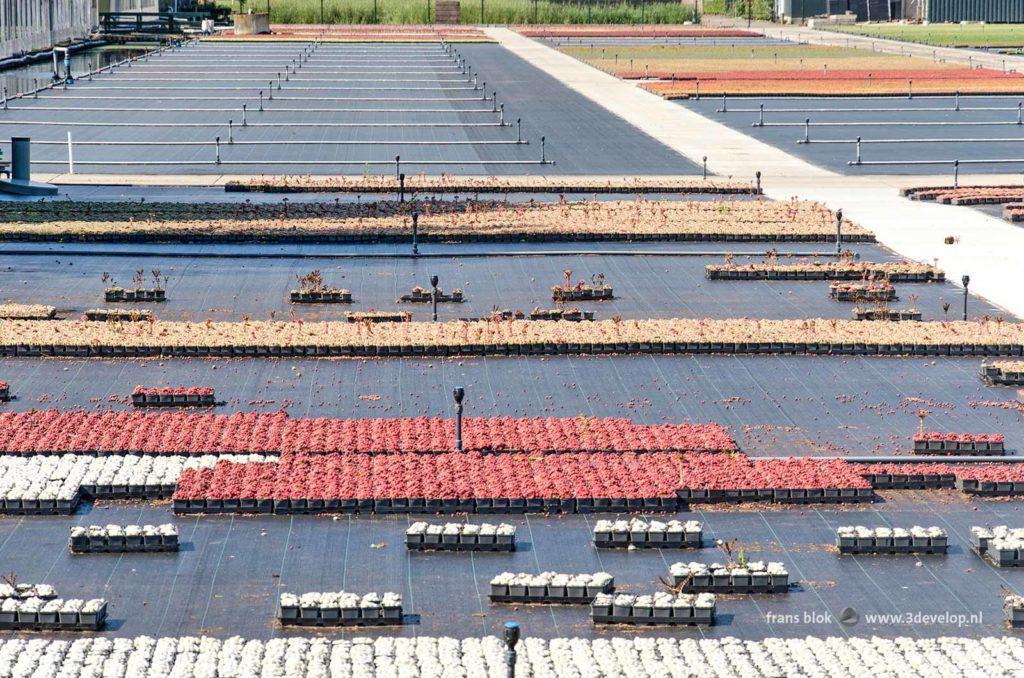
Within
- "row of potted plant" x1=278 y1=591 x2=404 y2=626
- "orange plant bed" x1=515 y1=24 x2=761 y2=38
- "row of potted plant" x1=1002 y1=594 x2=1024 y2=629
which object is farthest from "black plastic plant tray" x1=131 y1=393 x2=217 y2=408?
"orange plant bed" x1=515 y1=24 x2=761 y2=38

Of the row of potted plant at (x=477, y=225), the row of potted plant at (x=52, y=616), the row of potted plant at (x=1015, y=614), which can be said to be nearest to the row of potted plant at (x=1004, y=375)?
the row of potted plant at (x=1015, y=614)

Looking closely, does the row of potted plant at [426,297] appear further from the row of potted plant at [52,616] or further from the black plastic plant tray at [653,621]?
the row of potted plant at [52,616]

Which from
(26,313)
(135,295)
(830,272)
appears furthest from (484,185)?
(26,313)

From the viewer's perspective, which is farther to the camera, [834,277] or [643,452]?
[834,277]

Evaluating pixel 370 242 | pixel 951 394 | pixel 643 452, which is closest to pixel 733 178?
pixel 370 242

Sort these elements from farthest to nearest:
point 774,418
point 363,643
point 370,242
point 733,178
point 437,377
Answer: point 733,178 < point 370,242 < point 437,377 < point 774,418 < point 363,643

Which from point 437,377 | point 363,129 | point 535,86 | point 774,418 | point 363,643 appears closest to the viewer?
point 363,643

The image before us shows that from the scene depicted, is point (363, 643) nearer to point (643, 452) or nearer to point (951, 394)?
point (643, 452)
